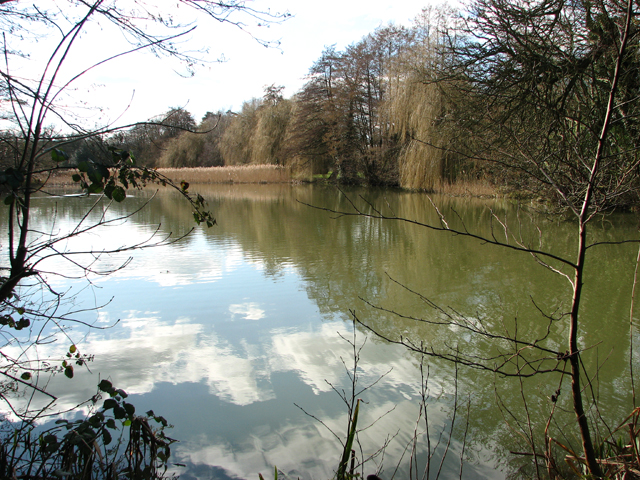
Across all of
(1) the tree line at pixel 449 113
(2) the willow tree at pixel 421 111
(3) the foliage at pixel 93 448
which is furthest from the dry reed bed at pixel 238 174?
(3) the foliage at pixel 93 448

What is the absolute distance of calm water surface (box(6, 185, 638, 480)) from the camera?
7.74ft

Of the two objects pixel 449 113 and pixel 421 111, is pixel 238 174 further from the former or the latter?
pixel 449 113

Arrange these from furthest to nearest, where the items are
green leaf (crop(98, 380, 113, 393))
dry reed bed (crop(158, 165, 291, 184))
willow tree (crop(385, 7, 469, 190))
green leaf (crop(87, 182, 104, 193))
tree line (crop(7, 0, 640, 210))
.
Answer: dry reed bed (crop(158, 165, 291, 184)), willow tree (crop(385, 7, 469, 190)), tree line (crop(7, 0, 640, 210)), green leaf (crop(98, 380, 113, 393)), green leaf (crop(87, 182, 104, 193))

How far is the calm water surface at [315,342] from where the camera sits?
236 cm

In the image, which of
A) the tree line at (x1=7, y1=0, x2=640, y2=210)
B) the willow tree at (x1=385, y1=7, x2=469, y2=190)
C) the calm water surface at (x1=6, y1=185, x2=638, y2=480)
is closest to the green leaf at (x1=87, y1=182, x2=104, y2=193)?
the tree line at (x1=7, y1=0, x2=640, y2=210)

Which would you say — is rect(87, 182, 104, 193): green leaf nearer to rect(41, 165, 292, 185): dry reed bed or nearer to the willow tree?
the willow tree

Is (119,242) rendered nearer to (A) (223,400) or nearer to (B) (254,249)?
(B) (254,249)

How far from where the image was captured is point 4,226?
32.1 ft

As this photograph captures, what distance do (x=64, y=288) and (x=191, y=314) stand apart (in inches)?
72.6


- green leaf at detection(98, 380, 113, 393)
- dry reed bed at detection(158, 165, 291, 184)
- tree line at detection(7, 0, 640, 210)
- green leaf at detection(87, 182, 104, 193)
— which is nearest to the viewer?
green leaf at detection(87, 182, 104, 193)

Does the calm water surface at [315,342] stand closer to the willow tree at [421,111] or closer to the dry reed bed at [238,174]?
the willow tree at [421,111]

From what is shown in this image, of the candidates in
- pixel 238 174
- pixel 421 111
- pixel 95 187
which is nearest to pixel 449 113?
pixel 421 111

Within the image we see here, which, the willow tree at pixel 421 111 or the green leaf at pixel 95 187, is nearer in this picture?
the green leaf at pixel 95 187

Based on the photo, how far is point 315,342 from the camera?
3.62m
